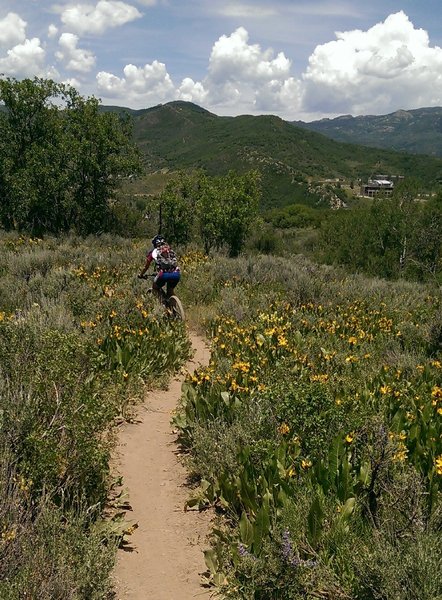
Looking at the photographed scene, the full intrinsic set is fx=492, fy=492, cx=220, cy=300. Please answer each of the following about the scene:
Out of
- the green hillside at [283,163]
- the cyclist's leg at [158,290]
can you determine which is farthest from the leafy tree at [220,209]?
the green hillside at [283,163]

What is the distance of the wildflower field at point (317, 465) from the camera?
3023mm

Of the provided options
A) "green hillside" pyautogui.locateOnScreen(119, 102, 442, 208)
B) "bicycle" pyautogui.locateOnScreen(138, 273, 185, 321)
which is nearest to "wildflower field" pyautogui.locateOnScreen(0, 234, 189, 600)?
"bicycle" pyautogui.locateOnScreen(138, 273, 185, 321)

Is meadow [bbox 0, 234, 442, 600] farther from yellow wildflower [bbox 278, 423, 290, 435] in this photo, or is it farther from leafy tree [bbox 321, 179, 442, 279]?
leafy tree [bbox 321, 179, 442, 279]

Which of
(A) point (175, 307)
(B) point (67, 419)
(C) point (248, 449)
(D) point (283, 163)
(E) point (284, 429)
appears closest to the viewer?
(B) point (67, 419)

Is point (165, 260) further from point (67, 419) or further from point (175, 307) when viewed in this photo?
point (67, 419)

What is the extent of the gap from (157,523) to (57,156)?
64.6ft

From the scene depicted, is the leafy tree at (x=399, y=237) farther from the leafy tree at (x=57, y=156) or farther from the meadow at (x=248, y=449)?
the meadow at (x=248, y=449)

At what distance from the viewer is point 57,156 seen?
20938mm

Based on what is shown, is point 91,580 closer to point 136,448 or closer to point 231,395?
point 136,448

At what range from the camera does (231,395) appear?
545 cm

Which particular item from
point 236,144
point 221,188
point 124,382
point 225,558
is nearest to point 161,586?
point 225,558

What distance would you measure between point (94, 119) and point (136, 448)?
62.4ft

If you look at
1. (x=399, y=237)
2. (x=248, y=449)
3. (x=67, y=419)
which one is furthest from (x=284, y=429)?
(x=399, y=237)

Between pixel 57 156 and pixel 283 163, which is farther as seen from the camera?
pixel 283 163
